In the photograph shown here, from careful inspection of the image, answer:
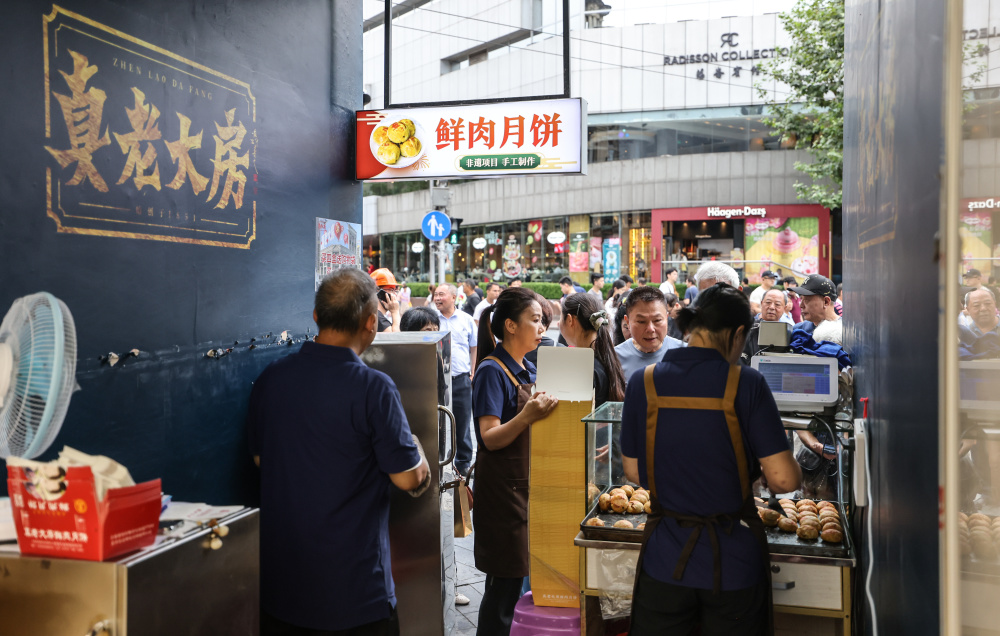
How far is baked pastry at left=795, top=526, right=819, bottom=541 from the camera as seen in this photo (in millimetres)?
3023

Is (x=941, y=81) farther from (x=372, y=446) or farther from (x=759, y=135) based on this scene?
(x=759, y=135)

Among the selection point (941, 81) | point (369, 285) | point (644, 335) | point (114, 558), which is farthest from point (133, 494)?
point (644, 335)

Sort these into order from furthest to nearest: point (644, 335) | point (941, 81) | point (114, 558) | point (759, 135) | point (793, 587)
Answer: point (759, 135) < point (644, 335) < point (793, 587) < point (114, 558) < point (941, 81)

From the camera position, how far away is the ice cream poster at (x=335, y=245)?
4.31 meters

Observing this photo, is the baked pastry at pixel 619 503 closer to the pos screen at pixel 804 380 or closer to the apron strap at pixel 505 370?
the apron strap at pixel 505 370

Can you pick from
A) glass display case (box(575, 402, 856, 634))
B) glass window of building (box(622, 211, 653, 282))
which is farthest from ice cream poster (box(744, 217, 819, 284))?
glass display case (box(575, 402, 856, 634))

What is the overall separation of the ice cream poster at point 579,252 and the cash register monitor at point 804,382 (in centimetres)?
2559

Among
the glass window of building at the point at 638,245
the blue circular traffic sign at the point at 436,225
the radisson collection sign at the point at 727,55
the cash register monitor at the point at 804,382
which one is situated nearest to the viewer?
the cash register monitor at the point at 804,382

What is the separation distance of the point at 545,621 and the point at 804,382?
154 centimetres

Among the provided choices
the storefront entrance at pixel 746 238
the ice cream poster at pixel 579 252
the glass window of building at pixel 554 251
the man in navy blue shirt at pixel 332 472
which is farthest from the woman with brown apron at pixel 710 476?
the ice cream poster at pixel 579 252

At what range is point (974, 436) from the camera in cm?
144

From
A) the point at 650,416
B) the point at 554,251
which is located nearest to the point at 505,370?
the point at 650,416

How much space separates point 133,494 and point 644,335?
3296mm

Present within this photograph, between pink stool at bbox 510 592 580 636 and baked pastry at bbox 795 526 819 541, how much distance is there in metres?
1.04
